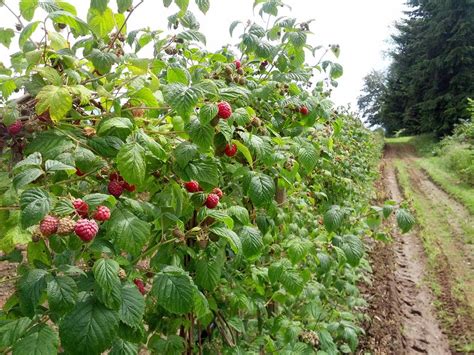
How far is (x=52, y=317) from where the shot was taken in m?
1.00

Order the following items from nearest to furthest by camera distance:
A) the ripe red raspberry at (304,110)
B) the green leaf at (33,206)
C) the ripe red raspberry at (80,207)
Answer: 1. the green leaf at (33,206)
2. the ripe red raspberry at (80,207)
3. the ripe red raspberry at (304,110)

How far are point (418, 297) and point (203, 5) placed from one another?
453cm

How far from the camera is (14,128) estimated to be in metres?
1.04

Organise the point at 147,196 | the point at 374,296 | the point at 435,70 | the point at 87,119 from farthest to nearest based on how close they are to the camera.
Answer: the point at 435,70
the point at 374,296
the point at 147,196
the point at 87,119

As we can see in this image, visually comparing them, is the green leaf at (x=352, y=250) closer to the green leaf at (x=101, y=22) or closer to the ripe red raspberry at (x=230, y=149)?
the ripe red raspberry at (x=230, y=149)

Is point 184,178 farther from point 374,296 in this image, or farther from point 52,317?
point 374,296

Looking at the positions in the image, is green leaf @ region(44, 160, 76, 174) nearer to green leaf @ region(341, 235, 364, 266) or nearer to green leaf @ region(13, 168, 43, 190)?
green leaf @ region(13, 168, 43, 190)

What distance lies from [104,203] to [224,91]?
20.1 inches

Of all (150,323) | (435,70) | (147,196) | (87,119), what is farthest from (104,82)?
(435,70)

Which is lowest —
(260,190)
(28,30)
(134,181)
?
(260,190)

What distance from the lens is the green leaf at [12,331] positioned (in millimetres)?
995

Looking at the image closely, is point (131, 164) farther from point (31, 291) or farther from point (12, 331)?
point (12, 331)

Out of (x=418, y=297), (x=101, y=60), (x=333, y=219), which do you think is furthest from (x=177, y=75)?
(x=418, y=297)

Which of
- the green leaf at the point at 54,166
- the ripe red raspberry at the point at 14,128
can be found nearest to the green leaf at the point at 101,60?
the ripe red raspberry at the point at 14,128
